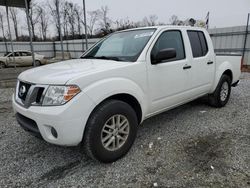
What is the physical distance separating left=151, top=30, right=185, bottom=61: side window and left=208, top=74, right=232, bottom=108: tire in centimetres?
164

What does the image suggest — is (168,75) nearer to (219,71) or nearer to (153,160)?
(153,160)

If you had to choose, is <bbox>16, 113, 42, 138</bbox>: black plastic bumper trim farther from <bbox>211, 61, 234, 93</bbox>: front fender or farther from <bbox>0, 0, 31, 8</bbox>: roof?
<bbox>0, 0, 31, 8</bbox>: roof

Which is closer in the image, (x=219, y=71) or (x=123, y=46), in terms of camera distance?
(x=123, y=46)

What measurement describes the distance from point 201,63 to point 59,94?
285 cm

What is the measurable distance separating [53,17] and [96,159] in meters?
45.0

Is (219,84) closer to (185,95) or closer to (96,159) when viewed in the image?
(185,95)

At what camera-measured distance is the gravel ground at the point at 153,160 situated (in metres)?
2.37

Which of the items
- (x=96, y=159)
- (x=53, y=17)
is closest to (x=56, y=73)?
(x=96, y=159)

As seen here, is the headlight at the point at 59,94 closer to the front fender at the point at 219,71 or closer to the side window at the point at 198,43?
the side window at the point at 198,43

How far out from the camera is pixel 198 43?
13.4ft

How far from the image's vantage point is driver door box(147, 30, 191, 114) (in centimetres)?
306

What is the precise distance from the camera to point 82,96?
2250mm

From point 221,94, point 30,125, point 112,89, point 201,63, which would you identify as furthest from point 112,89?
point 221,94

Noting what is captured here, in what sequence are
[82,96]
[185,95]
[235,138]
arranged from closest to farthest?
[82,96]
[235,138]
[185,95]
